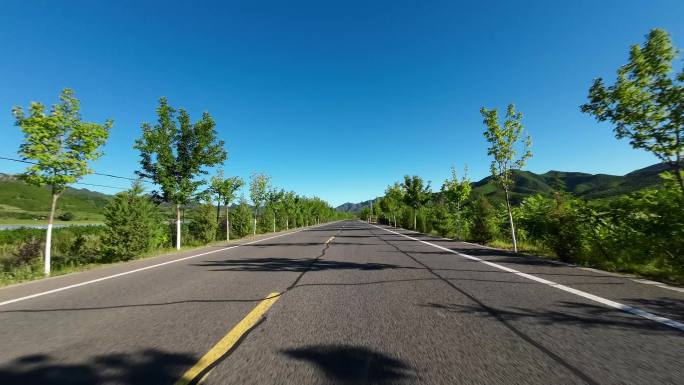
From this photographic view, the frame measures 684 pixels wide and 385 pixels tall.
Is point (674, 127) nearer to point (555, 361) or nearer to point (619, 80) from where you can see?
point (619, 80)

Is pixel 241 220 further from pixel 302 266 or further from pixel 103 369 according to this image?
pixel 103 369

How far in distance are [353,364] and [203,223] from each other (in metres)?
24.4

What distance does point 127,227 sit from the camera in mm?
13141

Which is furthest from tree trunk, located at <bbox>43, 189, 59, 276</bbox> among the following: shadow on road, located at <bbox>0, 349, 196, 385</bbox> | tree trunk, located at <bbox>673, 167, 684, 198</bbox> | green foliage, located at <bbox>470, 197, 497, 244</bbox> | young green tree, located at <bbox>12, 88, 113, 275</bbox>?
green foliage, located at <bbox>470, 197, 497, 244</bbox>

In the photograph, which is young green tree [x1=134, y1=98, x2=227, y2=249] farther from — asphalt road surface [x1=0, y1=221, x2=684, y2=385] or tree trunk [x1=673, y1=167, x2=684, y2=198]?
tree trunk [x1=673, y1=167, x2=684, y2=198]

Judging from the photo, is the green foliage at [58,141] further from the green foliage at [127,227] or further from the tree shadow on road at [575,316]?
the tree shadow on road at [575,316]

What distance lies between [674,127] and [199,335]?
10720mm

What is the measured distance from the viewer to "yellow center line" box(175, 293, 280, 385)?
2487 millimetres

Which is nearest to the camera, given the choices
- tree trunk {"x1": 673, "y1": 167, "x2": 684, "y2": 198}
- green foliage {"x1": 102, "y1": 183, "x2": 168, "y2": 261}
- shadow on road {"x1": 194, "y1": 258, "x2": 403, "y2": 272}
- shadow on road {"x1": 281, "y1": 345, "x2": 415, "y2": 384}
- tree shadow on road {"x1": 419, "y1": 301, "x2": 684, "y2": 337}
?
shadow on road {"x1": 281, "y1": 345, "x2": 415, "y2": 384}

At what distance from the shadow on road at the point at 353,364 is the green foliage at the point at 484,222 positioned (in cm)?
1651

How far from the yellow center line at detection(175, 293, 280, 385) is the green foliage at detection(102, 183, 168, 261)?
11.4 metres

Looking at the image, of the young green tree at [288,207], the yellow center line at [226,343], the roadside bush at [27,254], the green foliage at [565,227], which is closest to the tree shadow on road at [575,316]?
the yellow center line at [226,343]

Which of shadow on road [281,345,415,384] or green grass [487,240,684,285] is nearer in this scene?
shadow on road [281,345,415,384]

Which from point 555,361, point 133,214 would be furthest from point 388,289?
point 133,214
